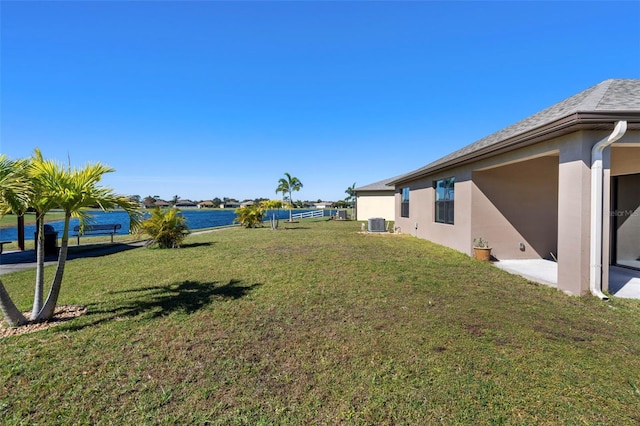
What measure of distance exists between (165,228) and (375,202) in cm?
2105

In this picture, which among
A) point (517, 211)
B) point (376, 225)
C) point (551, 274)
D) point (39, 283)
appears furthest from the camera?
point (376, 225)

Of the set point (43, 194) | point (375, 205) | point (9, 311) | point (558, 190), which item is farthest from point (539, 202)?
point (375, 205)

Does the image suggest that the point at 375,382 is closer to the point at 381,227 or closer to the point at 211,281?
the point at 211,281

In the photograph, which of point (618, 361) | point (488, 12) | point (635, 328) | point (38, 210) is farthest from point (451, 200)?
point (38, 210)

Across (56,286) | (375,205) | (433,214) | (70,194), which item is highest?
(375,205)

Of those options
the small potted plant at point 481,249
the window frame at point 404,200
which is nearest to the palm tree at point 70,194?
the small potted plant at point 481,249

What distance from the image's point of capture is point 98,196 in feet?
13.9

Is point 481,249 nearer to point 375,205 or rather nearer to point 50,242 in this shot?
point 50,242

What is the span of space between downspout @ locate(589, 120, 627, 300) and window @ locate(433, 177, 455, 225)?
585 cm

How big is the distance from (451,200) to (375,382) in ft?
33.0

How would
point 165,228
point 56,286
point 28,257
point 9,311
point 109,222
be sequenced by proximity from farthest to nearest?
1. point 109,222
2. point 165,228
3. point 28,257
4. point 56,286
5. point 9,311

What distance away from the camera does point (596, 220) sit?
17.5 ft

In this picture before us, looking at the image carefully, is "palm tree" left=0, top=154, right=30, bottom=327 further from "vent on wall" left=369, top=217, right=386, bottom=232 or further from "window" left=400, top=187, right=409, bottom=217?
"window" left=400, top=187, right=409, bottom=217

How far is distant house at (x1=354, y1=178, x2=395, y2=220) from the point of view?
27816mm
